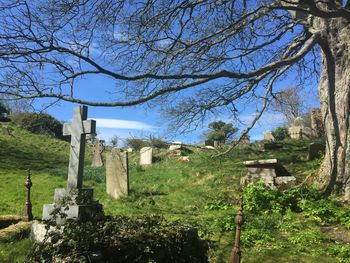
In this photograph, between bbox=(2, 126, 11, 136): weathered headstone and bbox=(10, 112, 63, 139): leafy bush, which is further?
bbox=(10, 112, 63, 139): leafy bush

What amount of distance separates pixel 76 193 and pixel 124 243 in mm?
2048

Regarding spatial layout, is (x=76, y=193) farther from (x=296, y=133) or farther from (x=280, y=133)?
(x=280, y=133)

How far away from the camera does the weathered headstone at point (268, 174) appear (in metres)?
11.4

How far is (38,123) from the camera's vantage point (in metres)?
35.1

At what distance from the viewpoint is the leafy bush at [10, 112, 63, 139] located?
112 feet

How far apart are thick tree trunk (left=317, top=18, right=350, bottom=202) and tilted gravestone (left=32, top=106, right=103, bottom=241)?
6.24 m

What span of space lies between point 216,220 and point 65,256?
4564mm

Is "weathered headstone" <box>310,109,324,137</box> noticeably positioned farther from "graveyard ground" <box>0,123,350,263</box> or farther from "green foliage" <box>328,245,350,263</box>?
"green foliage" <box>328,245,350,263</box>

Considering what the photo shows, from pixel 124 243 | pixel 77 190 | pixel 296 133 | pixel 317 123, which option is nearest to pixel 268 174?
pixel 77 190

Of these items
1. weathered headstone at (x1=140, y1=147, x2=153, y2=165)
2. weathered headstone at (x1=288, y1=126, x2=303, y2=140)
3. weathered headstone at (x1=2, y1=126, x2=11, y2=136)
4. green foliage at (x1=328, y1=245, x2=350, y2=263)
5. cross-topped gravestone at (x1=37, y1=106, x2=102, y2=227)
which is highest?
weathered headstone at (x1=2, y1=126, x2=11, y2=136)

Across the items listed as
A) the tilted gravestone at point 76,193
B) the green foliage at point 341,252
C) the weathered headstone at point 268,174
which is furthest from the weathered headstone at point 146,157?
the green foliage at point 341,252

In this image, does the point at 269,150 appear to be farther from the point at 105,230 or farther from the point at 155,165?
the point at 105,230

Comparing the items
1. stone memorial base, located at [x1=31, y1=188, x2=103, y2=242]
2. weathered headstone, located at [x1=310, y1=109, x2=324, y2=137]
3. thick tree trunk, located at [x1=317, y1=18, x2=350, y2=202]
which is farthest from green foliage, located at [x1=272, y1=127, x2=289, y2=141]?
stone memorial base, located at [x1=31, y1=188, x2=103, y2=242]

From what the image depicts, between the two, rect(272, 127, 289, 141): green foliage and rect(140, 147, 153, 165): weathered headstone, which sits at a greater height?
rect(272, 127, 289, 141): green foliage
